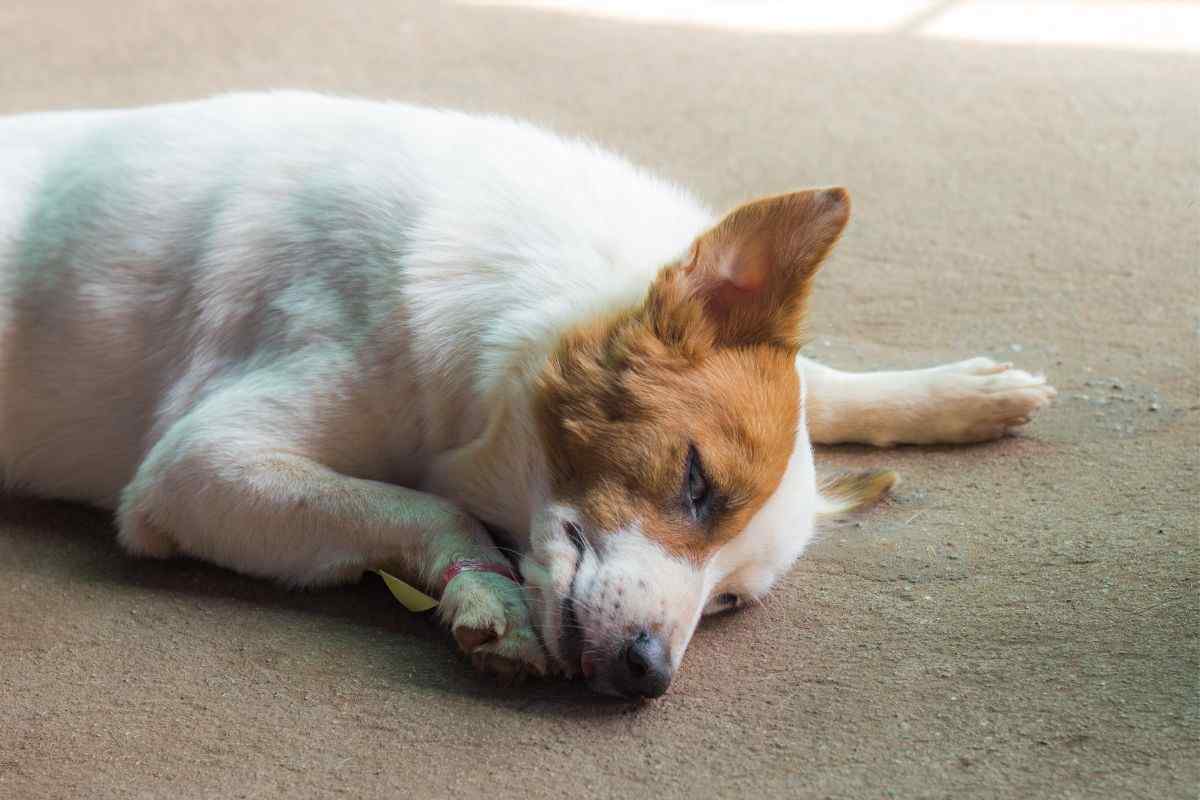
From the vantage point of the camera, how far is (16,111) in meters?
5.27

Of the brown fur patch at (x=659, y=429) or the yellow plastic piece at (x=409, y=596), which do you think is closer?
the brown fur patch at (x=659, y=429)

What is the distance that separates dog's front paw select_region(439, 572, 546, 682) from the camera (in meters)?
2.54

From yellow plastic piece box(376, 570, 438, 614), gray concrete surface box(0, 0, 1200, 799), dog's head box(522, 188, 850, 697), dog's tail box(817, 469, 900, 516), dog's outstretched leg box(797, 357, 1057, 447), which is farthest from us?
dog's outstretched leg box(797, 357, 1057, 447)

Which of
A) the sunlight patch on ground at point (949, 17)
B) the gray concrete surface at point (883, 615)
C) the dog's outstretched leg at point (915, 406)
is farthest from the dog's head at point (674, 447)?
the sunlight patch on ground at point (949, 17)

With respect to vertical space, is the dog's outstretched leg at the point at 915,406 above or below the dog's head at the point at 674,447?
below

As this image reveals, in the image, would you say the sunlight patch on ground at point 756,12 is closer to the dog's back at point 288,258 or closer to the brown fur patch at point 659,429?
the dog's back at point 288,258

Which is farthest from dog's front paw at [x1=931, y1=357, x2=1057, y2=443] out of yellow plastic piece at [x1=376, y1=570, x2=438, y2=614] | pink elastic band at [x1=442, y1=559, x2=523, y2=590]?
yellow plastic piece at [x1=376, y1=570, x2=438, y2=614]

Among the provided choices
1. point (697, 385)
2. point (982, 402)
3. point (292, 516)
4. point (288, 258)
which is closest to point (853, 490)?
point (982, 402)

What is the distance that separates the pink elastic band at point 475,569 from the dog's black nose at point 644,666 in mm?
344

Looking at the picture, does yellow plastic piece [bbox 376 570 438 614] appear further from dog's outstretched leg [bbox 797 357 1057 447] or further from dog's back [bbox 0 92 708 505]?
dog's outstretched leg [bbox 797 357 1057 447]

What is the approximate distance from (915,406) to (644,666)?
4.41ft

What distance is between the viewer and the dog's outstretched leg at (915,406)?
11.3 ft

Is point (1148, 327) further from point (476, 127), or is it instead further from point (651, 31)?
point (651, 31)

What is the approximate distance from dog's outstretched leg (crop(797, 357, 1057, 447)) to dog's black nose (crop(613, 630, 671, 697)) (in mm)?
1171
